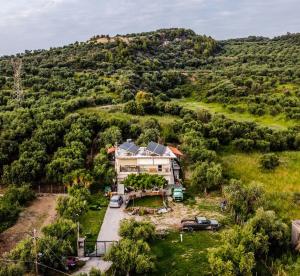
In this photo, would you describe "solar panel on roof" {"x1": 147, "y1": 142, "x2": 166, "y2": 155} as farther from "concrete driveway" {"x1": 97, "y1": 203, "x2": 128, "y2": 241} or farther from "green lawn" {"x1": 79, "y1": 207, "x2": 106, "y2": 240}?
"green lawn" {"x1": 79, "y1": 207, "x2": 106, "y2": 240}

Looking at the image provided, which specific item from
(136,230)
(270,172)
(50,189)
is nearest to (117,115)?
(50,189)

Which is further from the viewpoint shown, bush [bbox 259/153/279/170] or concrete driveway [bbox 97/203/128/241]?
bush [bbox 259/153/279/170]

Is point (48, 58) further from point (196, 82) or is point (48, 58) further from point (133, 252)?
point (133, 252)

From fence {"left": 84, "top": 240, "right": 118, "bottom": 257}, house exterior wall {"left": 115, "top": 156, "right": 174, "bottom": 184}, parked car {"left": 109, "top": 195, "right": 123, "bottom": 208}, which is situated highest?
house exterior wall {"left": 115, "top": 156, "right": 174, "bottom": 184}

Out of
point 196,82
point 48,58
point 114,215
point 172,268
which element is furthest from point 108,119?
point 48,58

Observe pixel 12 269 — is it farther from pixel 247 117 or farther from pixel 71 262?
pixel 247 117

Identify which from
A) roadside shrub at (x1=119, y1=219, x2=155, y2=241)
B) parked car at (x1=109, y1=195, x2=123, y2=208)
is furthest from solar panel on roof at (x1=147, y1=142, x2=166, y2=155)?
roadside shrub at (x1=119, y1=219, x2=155, y2=241)

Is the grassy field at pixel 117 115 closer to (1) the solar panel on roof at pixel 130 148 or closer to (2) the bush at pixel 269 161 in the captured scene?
(1) the solar panel on roof at pixel 130 148

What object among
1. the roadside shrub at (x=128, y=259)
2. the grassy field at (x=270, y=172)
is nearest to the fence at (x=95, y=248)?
the roadside shrub at (x=128, y=259)
